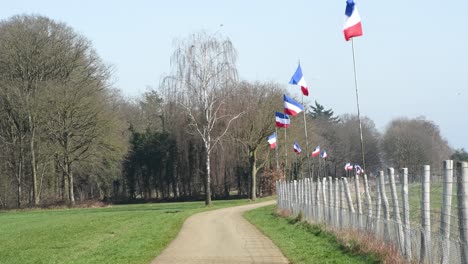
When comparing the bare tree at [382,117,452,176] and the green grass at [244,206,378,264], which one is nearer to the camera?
the green grass at [244,206,378,264]

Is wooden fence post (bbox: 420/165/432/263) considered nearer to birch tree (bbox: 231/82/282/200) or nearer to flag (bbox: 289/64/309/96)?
flag (bbox: 289/64/309/96)

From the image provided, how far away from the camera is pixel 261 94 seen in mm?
70312

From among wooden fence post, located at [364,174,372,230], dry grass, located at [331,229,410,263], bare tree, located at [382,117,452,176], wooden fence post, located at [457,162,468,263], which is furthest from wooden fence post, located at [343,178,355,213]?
bare tree, located at [382,117,452,176]

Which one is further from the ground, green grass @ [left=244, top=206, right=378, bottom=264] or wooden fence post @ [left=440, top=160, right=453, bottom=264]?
wooden fence post @ [left=440, top=160, right=453, bottom=264]

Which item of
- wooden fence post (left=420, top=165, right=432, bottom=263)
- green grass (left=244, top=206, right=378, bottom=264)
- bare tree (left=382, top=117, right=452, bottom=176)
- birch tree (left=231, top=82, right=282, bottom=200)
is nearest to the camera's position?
wooden fence post (left=420, top=165, right=432, bottom=263)

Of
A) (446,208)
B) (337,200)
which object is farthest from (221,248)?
(446,208)

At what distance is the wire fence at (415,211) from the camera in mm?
10141

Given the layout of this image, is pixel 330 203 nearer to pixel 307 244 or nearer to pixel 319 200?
pixel 319 200

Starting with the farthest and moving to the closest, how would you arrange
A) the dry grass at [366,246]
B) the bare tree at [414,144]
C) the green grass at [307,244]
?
the bare tree at [414,144], the green grass at [307,244], the dry grass at [366,246]

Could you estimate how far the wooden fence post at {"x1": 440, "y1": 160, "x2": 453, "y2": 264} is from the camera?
1048 cm

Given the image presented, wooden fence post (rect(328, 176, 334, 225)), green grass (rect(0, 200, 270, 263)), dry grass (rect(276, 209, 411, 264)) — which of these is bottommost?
green grass (rect(0, 200, 270, 263))

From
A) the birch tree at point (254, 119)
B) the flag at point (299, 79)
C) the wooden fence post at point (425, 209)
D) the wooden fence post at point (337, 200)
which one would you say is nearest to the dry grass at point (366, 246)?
the wooden fence post at point (337, 200)

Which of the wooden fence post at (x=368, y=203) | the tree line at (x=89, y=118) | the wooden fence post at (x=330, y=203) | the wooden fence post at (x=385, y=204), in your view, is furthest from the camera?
the tree line at (x=89, y=118)

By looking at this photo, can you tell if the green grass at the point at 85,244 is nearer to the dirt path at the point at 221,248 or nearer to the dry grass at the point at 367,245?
the dirt path at the point at 221,248
